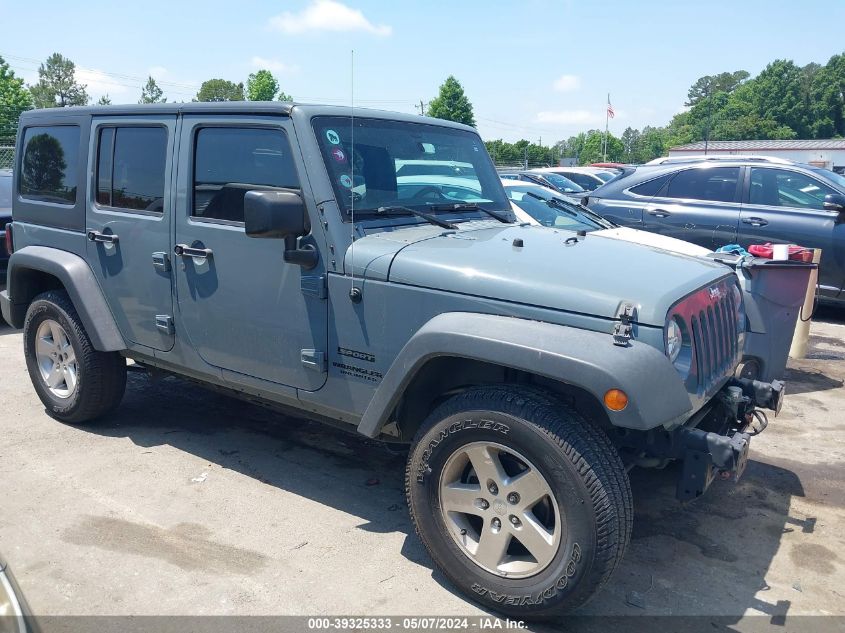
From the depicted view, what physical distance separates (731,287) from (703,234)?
5.04 m

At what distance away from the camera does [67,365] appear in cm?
478

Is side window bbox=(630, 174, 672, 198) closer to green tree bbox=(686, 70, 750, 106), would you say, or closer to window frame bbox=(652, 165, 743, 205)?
window frame bbox=(652, 165, 743, 205)

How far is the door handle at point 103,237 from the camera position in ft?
14.0

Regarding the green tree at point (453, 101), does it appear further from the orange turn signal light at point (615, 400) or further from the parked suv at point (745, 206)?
the orange turn signal light at point (615, 400)

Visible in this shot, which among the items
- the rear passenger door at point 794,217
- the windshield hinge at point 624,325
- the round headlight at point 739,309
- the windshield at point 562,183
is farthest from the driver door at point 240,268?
the windshield at point 562,183

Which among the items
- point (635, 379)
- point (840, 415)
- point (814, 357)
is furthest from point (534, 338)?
point (814, 357)

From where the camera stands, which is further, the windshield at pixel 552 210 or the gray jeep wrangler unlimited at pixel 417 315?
the windshield at pixel 552 210

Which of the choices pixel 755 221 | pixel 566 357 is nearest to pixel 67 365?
pixel 566 357

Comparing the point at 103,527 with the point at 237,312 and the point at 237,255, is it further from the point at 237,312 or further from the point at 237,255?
the point at 237,255

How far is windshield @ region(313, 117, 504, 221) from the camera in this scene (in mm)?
3461

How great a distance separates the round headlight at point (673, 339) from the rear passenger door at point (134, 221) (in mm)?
2693

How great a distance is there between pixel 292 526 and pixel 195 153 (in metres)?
2.05

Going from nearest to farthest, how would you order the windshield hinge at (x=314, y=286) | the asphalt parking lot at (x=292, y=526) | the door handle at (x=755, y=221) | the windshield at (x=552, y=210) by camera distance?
the asphalt parking lot at (x=292, y=526)
the windshield hinge at (x=314, y=286)
the windshield at (x=552, y=210)
the door handle at (x=755, y=221)

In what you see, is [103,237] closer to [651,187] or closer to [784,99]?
[651,187]
